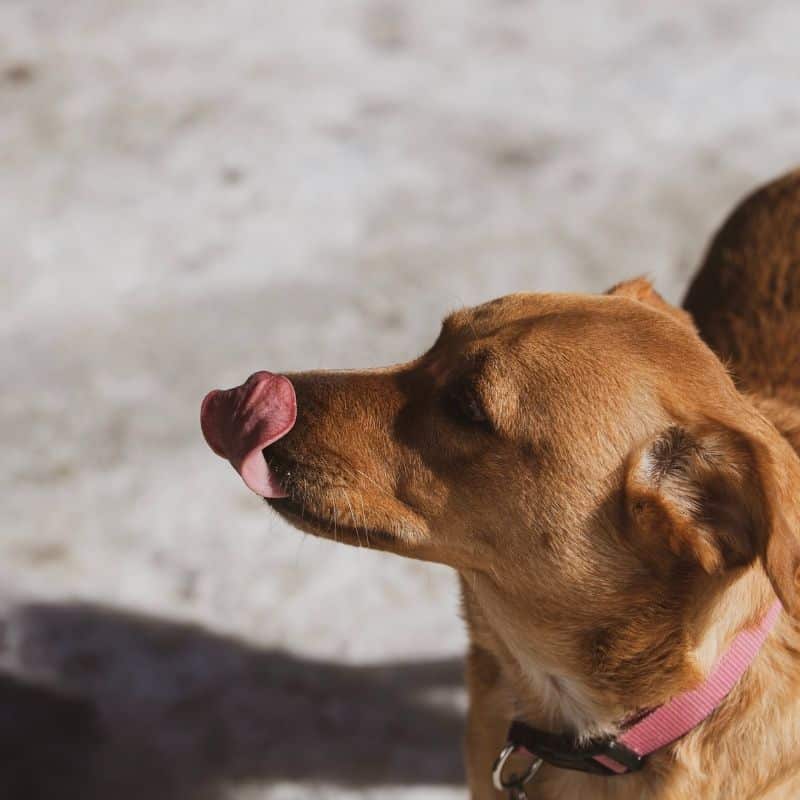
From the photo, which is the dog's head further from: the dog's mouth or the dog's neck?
the dog's neck

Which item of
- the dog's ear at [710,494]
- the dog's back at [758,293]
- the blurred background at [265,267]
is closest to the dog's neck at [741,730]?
the dog's ear at [710,494]

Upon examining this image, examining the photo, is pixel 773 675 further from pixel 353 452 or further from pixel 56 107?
pixel 56 107

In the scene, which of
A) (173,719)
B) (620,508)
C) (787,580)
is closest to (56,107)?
(173,719)

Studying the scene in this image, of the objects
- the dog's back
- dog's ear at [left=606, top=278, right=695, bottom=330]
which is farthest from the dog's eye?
the dog's back

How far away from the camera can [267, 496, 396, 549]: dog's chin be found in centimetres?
260

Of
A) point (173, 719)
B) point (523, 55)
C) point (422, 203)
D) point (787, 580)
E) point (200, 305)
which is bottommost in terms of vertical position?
point (173, 719)

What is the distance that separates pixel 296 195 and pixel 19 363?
5.06 ft

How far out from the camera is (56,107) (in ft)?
19.2

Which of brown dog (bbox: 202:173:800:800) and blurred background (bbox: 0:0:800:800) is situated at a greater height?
brown dog (bbox: 202:173:800:800)

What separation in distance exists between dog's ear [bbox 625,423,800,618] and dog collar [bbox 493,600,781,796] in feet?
0.50

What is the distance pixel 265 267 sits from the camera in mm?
5320

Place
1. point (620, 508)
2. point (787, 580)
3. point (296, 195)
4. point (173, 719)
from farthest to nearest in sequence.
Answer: point (296, 195)
point (173, 719)
point (620, 508)
point (787, 580)

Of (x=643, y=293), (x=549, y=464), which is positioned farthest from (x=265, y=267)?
(x=549, y=464)

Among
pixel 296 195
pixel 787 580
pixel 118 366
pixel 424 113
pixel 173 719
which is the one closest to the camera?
pixel 787 580
